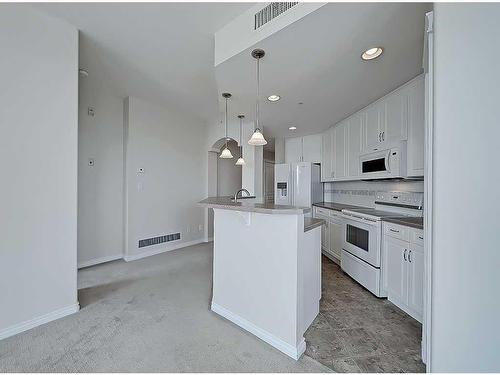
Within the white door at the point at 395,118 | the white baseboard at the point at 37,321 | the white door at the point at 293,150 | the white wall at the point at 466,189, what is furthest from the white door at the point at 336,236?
the white baseboard at the point at 37,321

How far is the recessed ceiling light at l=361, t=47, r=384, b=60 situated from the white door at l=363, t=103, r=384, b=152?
120 cm

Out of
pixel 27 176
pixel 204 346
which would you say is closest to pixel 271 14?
pixel 27 176

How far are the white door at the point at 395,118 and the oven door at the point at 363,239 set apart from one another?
1.06 metres

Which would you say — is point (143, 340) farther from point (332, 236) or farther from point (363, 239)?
point (332, 236)

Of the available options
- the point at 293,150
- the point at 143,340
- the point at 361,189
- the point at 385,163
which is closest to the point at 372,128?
the point at 385,163

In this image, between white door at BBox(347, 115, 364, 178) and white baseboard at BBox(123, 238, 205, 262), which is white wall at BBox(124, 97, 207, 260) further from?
white door at BBox(347, 115, 364, 178)

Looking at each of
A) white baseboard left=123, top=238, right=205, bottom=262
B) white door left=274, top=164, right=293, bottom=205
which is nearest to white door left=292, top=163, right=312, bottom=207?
white door left=274, top=164, right=293, bottom=205

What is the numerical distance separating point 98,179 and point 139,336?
2.70m

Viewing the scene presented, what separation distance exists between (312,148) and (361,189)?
1.49 metres

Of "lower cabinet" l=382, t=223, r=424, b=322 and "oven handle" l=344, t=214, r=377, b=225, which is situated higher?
"oven handle" l=344, t=214, r=377, b=225

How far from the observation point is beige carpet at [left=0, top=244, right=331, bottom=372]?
63.7 inches

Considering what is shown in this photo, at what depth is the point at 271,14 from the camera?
1754 mm

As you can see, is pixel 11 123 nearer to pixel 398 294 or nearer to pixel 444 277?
pixel 444 277

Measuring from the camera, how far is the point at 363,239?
113 inches
